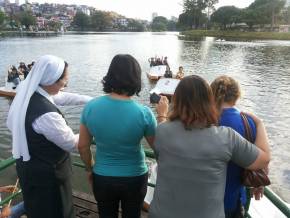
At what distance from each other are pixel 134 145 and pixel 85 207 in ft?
6.69

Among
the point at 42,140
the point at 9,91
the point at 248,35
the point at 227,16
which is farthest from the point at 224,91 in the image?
the point at 227,16

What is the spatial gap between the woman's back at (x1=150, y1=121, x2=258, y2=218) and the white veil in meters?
0.98

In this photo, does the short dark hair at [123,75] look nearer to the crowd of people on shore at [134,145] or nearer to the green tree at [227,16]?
the crowd of people on shore at [134,145]

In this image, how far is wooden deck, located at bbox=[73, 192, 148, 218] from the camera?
4.16m

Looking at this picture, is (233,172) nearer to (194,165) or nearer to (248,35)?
(194,165)

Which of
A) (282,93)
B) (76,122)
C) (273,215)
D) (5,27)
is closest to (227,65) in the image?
(282,93)

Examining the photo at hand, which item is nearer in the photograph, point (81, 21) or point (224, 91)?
point (224, 91)

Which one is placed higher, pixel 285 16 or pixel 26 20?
pixel 285 16

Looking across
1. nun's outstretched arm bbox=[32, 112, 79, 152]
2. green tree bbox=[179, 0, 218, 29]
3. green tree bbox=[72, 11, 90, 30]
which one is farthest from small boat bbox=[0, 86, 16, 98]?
green tree bbox=[72, 11, 90, 30]

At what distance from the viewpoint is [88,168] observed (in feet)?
9.59

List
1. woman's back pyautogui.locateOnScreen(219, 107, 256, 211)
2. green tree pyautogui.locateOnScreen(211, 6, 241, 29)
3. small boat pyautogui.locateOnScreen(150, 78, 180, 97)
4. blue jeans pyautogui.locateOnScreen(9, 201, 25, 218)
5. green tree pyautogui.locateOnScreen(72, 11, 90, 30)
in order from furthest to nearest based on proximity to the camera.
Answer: green tree pyautogui.locateOnScreen(72, 11, 90, 30), green tree pyautogui.locateOnScreen(211, 6, 241, 29), small boat pyautogui.locateOnScreen(150, 78, 180, 97), blue jeans pyautogui.locateOnScreen(9, 201, 25, 218), woman's back pyautogui.locateOnScreen(219, 107, 256, 211)

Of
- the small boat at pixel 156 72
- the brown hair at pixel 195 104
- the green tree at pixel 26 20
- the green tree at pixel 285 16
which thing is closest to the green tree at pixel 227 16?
the green tree at pixel 285 16

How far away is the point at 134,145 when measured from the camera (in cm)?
262

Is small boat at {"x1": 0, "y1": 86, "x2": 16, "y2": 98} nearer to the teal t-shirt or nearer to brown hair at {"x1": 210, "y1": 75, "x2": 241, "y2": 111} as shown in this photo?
the teal t-shirt
